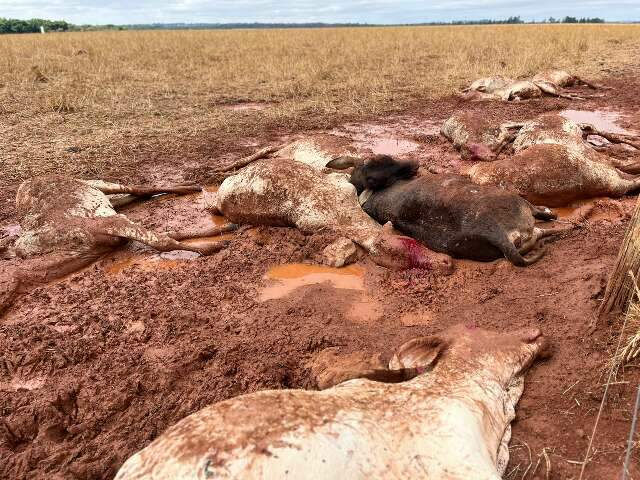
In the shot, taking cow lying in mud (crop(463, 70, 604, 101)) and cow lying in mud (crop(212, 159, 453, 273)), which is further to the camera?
cow lying in mud (crop(463, 70, 604, 101))

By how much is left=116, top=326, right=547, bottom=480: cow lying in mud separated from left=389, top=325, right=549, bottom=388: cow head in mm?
23

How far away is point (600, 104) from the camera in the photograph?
1060 centimetres

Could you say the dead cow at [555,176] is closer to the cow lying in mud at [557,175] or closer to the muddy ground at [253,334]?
the cow lying in mud at [557,175]

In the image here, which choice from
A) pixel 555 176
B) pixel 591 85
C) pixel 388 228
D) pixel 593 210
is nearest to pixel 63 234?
pixel 388 228

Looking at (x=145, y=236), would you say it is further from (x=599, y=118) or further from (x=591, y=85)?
(x=591, y=85)

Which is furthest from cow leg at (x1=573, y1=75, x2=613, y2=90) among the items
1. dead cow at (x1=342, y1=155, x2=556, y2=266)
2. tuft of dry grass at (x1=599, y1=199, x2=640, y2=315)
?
tuft of dry grass at (x1=599, y1=199, x2=640, y2=315)

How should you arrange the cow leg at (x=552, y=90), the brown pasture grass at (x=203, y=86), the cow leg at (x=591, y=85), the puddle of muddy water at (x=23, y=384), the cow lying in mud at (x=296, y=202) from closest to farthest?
the puddle of muddy water at (x=23, y=384) < the cow lying in mud at (x=296, y=202) < the brown pasture grass at (x=203, y=86) < the cow leg at (x=552, y=90) < the cow leg at (x=591, y=85)

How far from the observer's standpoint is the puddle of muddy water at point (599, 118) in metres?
8.76

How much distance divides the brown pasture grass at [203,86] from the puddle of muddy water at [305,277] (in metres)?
3.88

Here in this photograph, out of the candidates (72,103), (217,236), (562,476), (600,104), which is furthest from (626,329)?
(72,103)

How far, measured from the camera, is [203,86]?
537 inches

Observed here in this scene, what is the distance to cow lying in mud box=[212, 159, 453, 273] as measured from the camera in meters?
5.22

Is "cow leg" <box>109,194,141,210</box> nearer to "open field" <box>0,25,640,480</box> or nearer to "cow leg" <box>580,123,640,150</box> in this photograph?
"open field" <box>0,25,640,480</box>

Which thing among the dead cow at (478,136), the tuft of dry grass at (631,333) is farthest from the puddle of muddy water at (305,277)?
the dead cow at (478,136)
